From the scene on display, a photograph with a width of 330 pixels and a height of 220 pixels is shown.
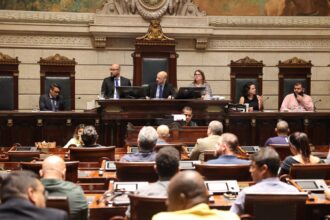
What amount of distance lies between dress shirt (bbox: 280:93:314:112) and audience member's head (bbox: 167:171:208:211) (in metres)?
9.53

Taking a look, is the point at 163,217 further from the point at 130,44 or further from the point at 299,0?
the point at 299,0

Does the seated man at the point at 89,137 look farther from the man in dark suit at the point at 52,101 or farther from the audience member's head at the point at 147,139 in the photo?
the man in dark suit at the point at 52,101

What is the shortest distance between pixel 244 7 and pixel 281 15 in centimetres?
89

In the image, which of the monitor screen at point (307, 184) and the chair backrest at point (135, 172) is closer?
the monitor screen at point (307, 184)

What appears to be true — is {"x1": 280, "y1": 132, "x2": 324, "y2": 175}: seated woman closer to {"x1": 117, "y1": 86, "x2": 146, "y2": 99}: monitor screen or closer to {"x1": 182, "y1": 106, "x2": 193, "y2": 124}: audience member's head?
{"x1": 182, "y1": 106, "x2": 193, "y2": 124}: audience member's head

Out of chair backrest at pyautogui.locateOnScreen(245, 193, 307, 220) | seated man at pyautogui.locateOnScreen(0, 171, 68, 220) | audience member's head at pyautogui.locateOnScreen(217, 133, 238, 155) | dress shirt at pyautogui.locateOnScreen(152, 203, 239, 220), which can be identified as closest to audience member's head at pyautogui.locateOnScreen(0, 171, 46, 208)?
seated man at pyautogui.locateOnScreen(0, 171, 68, 220)

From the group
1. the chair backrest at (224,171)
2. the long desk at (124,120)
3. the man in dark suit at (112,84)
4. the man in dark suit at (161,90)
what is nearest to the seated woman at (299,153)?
the chair backrest at (224,171)

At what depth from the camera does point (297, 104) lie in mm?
12352

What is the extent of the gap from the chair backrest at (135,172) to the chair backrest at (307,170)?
4.03 feet

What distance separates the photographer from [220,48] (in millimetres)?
14391

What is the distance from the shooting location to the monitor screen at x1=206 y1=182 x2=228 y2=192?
4.87m

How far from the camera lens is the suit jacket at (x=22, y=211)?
3012 mm

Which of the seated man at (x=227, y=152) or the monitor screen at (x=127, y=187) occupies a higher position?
the seated man at (x=227, y=152)

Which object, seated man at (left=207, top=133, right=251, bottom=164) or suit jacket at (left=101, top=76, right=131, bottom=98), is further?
suit jacket at (left=101, top=76, right=131, bottom=98)
